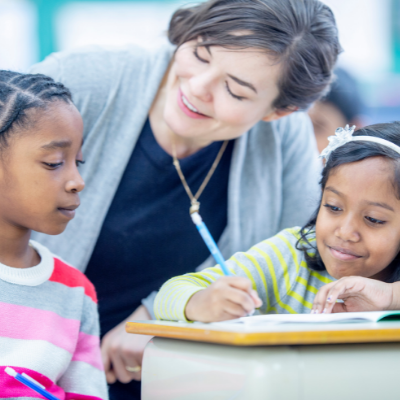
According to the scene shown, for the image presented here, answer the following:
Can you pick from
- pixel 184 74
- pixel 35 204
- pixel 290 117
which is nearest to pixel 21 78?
pixel 35 204

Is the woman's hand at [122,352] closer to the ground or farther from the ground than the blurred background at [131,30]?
closer to the ground

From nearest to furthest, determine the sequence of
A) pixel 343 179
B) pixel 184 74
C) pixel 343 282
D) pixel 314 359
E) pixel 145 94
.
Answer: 1. pixel 314 359
2. pixel 343 282
3. pixel 343 179
4. pixel 184 74
5. pixel 145 94

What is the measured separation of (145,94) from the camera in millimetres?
1244

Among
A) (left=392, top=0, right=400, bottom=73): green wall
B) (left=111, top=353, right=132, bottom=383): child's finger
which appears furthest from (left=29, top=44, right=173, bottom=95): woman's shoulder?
(left=392, top=0, right=400, bottom=73): green wall

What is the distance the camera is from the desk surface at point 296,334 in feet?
1.57

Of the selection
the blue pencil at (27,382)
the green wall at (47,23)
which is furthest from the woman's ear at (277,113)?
the green wall at (47,23)

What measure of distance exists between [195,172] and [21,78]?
58 centimetres

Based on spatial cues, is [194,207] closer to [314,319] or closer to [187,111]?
[187,111]

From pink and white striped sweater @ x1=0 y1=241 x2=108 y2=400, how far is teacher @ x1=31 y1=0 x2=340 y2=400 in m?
0.26

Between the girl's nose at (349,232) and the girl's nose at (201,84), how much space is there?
1.41ft

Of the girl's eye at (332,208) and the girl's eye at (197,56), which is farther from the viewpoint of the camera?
the girl's eye at (197,56)

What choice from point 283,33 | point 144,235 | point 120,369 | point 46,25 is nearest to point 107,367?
point 120,369

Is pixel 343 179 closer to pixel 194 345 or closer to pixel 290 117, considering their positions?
pixel 194 345

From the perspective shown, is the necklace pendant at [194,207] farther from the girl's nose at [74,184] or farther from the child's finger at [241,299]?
the child's finger at [241,299]
